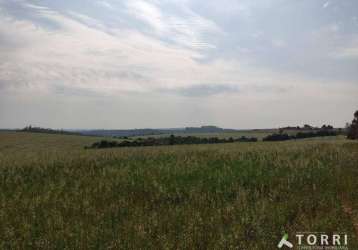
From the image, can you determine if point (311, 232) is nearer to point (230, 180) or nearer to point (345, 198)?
point (345, 198)

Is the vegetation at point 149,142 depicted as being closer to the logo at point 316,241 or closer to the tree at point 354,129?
the tree at point 354,129

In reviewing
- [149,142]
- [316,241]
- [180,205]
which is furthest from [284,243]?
[149,142]

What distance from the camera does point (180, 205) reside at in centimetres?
677

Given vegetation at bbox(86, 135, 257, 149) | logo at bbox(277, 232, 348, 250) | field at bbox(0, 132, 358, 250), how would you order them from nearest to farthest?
1. logo at bbox(277, 232, 348, 250)
2. field at bbox(0, 132, 358, 250)
3. vegetation at bbox(86, 135, 257, 149)

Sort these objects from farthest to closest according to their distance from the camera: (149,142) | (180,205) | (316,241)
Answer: (149,142) < (180,205) < (316,241)

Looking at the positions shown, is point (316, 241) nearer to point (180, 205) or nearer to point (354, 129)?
point (180, 205)

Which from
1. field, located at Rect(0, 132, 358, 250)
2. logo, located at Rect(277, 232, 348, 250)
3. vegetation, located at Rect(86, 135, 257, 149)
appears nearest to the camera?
logo, located at Rect(277, 232, 348, 250)

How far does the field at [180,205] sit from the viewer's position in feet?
16.6

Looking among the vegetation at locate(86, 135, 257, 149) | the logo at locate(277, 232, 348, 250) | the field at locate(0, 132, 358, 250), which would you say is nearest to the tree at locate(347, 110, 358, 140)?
the vegetation at locate(86, 135, 257, 149)

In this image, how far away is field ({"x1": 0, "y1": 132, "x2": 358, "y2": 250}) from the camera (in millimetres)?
5070

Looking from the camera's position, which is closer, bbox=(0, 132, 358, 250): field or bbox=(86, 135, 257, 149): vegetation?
bbox=(0, 132, 358, 250): field

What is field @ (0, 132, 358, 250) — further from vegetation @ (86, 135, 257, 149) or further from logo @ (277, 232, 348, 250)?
vegetation @ (86, 135, 257, 149)

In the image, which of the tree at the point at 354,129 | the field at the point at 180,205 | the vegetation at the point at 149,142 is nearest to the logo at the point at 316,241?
the field at the point at 180,205

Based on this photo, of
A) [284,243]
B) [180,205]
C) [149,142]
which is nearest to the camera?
[284,243]
